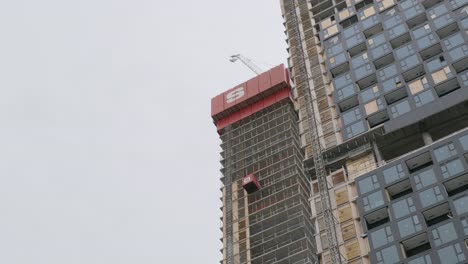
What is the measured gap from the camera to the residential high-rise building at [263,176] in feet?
378

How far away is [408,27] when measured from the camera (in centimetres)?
11488

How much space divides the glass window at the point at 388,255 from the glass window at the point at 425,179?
350 inches

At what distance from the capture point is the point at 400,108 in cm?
10425

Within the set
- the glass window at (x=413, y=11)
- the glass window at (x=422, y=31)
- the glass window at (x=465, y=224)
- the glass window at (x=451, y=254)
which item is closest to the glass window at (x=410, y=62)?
the glass window at (x=422, y=31)

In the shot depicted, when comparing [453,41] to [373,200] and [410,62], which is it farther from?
[373,200]

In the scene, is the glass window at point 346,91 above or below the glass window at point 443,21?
below

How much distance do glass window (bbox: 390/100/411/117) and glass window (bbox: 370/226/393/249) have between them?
66.6 feet

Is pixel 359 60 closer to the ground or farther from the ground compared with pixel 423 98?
farther from the ground

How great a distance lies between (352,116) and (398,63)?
33.7 feet

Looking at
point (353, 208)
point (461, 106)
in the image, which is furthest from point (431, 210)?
point (461, 106)

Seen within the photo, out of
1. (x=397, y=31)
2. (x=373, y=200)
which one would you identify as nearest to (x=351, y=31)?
(x=397, y=31)

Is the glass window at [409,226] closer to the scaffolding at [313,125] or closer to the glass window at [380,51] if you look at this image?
the scaffolding at [313,125]

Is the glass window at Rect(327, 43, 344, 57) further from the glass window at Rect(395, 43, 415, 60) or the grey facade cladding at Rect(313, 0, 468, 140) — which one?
the glass window at Rect(395, 43, 415, 60)

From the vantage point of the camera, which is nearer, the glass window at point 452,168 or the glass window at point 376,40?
the glass window at point 452,168
